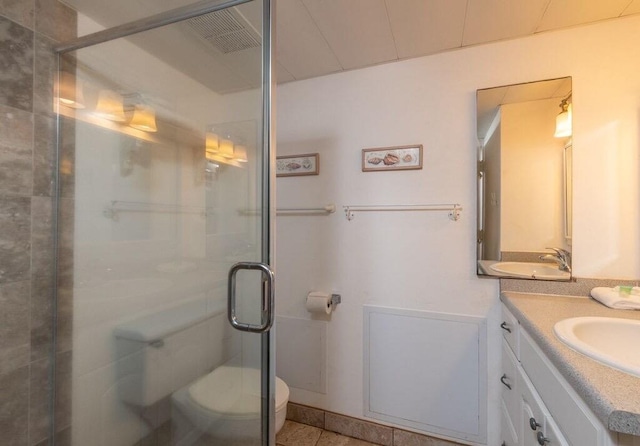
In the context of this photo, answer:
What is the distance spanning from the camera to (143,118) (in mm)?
1129

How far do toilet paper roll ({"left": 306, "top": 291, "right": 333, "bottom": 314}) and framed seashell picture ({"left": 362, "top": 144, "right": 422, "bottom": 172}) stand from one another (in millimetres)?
823

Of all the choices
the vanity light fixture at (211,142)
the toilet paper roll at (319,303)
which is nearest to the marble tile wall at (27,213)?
the vanity light fixture at (211,142)

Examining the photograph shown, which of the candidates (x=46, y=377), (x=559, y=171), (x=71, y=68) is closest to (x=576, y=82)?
(x=559, y=171)

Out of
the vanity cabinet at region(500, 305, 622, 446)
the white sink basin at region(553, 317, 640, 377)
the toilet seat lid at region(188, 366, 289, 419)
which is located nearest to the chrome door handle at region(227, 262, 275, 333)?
the toilet seat lid at region(188, 366, 289, 419)

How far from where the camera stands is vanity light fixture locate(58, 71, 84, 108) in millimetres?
1119

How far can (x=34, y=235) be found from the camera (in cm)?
107

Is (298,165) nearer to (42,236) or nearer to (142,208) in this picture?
(142,208)

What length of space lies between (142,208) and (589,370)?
4.95 ft

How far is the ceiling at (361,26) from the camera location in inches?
42.9

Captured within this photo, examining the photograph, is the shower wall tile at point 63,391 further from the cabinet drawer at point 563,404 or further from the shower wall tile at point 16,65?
the cabinet drawer at point 563,404

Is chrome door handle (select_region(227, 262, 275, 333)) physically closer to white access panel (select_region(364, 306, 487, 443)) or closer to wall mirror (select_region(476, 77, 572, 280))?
white access panel (select_region(364, 306, 487, 443))

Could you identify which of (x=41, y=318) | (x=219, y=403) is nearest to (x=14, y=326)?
(x=41, y=318)

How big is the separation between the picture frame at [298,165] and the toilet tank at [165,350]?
107 cm

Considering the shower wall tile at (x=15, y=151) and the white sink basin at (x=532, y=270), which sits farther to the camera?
the white sink basin at (x=532, y=270)
